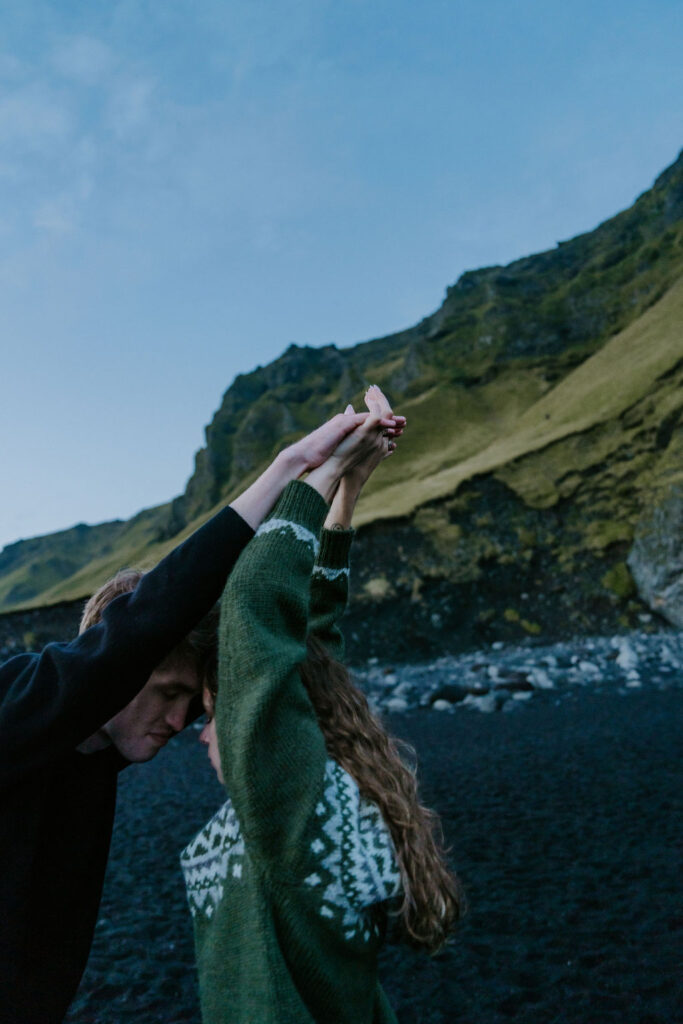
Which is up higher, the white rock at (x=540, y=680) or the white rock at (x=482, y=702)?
the white rock at (x=482, y=702)

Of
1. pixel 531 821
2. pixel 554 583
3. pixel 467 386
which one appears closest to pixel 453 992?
pixel 531 821

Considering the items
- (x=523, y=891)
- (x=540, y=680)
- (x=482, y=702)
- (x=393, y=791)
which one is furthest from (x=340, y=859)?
(x=540, y=680)

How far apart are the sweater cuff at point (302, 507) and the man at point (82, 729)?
0.12 metres

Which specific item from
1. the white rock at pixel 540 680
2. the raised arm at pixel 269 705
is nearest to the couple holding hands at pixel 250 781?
the raised arm at pixel 269 705

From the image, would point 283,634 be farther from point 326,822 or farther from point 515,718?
point 515,718

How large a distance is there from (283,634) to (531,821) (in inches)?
354

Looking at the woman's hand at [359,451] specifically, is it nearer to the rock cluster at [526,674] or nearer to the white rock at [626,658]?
the rock cluster at [526,674]

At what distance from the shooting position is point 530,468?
113 ft

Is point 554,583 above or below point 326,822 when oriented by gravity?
below

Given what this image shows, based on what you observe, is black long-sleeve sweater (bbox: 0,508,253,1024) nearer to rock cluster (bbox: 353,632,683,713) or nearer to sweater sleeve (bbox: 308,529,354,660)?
sweater sleeve (bbox: 308,529,354,660)

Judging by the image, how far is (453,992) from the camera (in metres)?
6.07

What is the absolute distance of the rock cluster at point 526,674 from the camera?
18.4 metres

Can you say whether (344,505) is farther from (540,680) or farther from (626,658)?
(626,658)

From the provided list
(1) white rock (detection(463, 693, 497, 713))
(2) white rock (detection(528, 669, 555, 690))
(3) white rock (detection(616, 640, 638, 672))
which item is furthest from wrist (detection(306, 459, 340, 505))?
(3) white rock (detection(616, 640, 638, 672))
